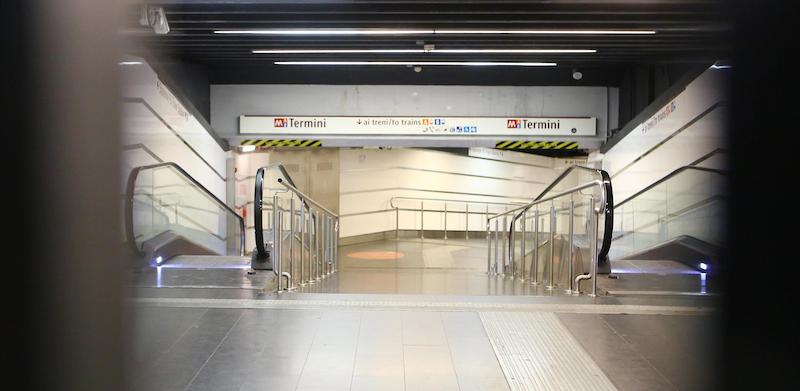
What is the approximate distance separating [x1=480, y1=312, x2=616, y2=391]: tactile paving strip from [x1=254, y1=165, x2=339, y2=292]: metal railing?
1658mm

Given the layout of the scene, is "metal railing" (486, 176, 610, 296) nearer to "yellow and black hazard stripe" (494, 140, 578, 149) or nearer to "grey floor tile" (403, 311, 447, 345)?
"grey floor tile" (403, 311, 447, 345)

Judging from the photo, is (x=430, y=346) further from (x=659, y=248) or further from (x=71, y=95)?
(x=659, y=248)

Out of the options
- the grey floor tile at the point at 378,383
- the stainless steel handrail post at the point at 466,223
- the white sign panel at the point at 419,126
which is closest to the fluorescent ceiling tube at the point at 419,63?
the white sign panel at the point at 419,126

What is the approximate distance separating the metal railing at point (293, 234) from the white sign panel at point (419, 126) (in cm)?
227

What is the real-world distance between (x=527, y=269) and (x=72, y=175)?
5.69m

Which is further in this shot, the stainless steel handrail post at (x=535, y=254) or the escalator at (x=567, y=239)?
the stainless steel handrail post at (x=535, y=254)

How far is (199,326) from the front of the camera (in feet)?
9.71

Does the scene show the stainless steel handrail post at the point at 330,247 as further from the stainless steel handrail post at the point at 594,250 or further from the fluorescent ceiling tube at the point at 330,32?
the stainless steel handrail post at the point at 594,250

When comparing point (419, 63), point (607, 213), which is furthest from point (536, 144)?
point (607, 213)

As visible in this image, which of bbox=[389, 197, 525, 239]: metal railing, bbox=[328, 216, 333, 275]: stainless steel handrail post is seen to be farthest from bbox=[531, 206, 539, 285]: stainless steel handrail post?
bbox=[389, 197, 525, 239]: metal railing

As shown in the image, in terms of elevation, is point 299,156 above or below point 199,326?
above

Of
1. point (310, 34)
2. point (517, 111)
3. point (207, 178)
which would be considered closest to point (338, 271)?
point (207, 178)

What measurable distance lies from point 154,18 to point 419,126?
482 centimetres

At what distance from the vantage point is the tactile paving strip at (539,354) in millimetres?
2258
